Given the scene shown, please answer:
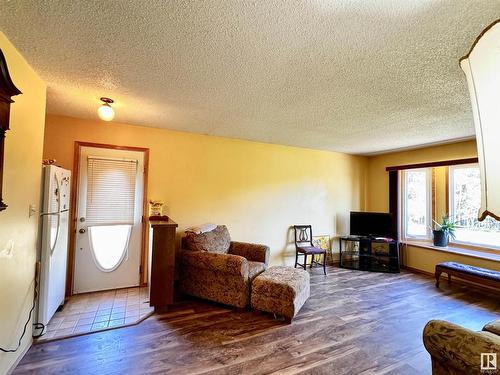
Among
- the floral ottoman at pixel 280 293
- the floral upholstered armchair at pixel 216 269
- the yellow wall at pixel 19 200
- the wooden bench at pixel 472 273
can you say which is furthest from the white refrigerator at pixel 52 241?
the wooden bench at pixel 472 273

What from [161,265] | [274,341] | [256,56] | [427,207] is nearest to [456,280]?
[427,207]

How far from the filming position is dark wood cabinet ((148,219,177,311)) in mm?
2869

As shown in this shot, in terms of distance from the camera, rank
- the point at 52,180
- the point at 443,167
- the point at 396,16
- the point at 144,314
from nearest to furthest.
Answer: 1. the point at 396,16
2. the point at 52,180
3. the point at 144,314
4. the point at 443,167

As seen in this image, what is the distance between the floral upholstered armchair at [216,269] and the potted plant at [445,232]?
131 inches

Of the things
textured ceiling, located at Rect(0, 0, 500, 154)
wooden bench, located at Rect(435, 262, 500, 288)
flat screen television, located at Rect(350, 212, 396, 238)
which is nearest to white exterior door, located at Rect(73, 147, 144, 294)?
textured ceiling, located at Rect(0, 0, 500, 154)

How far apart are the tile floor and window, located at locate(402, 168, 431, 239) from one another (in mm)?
5064

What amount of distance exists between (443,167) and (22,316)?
6.23 metres

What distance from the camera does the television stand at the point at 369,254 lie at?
4715 mm

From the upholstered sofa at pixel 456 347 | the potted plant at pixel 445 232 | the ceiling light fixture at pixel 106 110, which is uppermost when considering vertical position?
the ceiling light fixture at pixel 106 110

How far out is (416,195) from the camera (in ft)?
16.2

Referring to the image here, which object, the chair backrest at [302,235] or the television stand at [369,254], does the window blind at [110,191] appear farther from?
the television stand at [369,254]

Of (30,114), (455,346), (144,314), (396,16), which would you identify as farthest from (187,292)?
(396,16)

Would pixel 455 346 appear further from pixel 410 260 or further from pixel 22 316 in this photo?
pixel 410 260

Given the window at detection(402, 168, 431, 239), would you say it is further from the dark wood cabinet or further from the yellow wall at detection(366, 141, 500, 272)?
the dark wood cabinet
